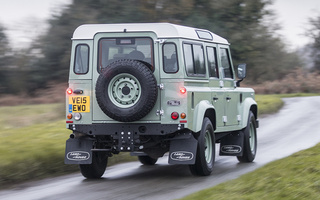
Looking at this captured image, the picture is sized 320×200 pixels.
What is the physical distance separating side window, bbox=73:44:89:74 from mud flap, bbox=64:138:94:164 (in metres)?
1.16

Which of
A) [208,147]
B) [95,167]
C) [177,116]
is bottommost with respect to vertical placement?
[95,167]

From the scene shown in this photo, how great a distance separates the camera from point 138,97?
968 cm

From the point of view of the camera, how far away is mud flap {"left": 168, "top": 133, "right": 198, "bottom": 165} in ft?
32.4

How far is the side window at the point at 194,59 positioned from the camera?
10278mm

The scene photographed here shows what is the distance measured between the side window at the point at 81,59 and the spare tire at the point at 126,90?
0.66 m

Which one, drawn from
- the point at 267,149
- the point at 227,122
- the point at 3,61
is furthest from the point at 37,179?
the point at 3,61

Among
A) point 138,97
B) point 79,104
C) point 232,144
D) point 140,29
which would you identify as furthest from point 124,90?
point 232,144

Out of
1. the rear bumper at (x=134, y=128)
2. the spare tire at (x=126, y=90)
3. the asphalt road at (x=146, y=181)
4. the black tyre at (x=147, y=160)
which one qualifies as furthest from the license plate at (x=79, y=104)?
the black tyre at (x=147, y=160)

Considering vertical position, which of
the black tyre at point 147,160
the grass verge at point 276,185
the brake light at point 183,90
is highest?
the brake light at point 183,90

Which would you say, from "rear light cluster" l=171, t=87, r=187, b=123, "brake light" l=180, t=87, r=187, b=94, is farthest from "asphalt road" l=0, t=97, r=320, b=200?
"brake light" l=180, t=87, r=187, b=94

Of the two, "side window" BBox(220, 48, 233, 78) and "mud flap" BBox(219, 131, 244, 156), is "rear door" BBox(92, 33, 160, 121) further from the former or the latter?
"mud flap" BBox(219, 131, 244, 156)

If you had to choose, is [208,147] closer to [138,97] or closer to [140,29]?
[138,97]

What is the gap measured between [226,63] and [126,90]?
11.3 ft

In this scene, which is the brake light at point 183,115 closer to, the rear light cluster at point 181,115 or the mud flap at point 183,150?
the rear light cluster at point 181,115
